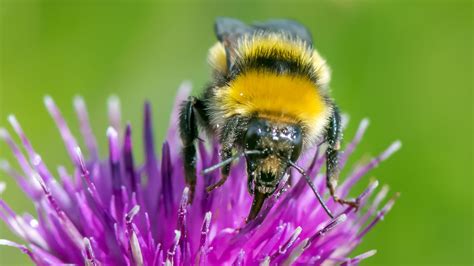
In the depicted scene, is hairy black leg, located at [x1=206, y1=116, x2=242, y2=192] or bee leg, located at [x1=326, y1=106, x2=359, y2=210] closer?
hairy black leg, located at [x1=206, y1=116, x2=242, y2=192]

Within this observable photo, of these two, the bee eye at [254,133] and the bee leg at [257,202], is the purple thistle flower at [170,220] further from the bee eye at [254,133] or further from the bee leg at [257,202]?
the bee eye at [254,133]

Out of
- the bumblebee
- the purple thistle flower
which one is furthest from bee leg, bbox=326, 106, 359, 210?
the purple thistle flower

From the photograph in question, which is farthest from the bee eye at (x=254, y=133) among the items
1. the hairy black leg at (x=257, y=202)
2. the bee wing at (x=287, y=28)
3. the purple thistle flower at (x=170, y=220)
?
the bee wing at (x=287, y=28)

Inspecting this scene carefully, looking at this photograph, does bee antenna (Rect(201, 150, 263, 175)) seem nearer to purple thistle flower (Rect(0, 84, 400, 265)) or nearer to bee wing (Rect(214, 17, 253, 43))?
purple thistle flower (Rect(0, 84, 400, 265))

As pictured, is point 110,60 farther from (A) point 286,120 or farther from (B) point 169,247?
(A) point 286,120

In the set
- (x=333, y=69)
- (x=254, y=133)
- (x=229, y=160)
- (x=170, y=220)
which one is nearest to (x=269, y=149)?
(x=254, y=133)

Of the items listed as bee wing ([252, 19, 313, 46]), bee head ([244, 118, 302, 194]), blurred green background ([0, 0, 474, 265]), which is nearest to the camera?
bee head ([244, 118, 302, 194])

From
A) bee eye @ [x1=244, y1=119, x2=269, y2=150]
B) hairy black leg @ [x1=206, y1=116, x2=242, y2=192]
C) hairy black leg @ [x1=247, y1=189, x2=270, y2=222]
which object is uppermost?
hairy black leg @ [x1=206, y1=116, x2=242, y2=192]

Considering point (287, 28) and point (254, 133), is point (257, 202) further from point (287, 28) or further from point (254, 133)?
point (287, 28)

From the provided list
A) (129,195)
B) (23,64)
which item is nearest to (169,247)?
(129,195)
